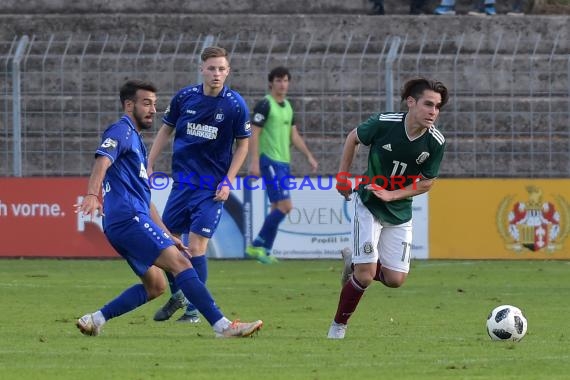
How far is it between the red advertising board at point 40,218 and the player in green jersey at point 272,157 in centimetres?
216

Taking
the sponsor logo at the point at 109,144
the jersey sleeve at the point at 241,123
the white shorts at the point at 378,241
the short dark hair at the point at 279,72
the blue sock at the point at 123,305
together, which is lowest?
the blue sock at the point at 123,305

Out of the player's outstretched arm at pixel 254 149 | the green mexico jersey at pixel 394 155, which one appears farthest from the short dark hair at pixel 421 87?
the player's outstretched arm at pixel 254 149

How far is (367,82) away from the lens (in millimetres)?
21094

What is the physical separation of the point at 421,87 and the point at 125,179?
7.00 ft

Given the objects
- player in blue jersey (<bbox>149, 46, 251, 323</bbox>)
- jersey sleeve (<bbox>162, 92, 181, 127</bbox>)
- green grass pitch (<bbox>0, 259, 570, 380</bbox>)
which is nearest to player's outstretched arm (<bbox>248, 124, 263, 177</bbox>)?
green grass pitch (<bbox>0, 259, 570, 380</bbox>)

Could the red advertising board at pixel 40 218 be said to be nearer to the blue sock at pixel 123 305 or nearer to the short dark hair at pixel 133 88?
the blue sock at pixel 123 305

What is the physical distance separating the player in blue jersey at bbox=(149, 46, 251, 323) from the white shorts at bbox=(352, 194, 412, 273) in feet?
4.92

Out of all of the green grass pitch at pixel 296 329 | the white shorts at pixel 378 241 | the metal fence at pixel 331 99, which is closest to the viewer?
the green grass pitch at pixel 296 329

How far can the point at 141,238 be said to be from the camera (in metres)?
9.60

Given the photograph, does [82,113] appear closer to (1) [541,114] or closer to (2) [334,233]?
(2) [334,233]

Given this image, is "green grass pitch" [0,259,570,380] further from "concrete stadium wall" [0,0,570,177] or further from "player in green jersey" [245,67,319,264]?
"concrete stadium wall" [0,0,570,177]

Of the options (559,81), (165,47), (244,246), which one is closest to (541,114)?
(559,81)

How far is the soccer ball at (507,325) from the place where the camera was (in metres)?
9.61

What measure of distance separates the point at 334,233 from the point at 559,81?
13.2ft
